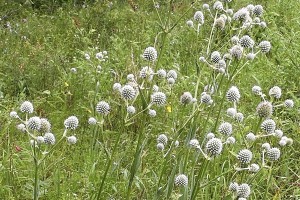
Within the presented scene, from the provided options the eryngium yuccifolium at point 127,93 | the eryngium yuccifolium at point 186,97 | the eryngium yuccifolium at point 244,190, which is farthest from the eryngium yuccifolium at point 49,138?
the eryngium yuccifolium at point 244,190

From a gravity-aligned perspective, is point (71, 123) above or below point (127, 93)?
below

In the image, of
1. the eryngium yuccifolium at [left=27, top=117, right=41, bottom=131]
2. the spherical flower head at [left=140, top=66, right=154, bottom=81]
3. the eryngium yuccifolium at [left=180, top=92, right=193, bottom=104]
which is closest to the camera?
the eryngium yuccifolium at [left=27, top=117, right=41, bottom=131]

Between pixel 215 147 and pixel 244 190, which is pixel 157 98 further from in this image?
pixel 244 190

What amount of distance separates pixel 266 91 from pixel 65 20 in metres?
2.94

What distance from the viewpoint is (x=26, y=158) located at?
300 cm

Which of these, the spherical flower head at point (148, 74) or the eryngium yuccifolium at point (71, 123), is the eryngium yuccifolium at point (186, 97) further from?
the eryngium yuccifolium at point (71, 123)

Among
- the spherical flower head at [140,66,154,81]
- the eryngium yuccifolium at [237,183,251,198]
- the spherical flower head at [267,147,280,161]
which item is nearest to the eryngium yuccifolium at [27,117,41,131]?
the spherical flower head at [140,66,154,81]

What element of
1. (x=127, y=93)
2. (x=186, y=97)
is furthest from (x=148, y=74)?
(x=186, y=97)

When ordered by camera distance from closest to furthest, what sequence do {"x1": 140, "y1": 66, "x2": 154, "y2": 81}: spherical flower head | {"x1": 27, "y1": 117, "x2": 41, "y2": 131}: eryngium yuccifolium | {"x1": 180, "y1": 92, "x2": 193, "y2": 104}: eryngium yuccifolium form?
→ 1. {"x1": 27, "y1": 117, "x2": 41, "y2": 131}: eryngium yuccifolium
2. {"x1": 140, "y1": 66, "x2": 154, "y2": 81}: spherical flower head
3. {"x1": 180, "y1": 92, "x2": 193, "y2": 104}: eryngium yuccifolium

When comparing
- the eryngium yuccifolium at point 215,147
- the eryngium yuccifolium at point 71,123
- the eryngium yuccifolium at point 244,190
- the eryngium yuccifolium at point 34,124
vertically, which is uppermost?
the eryngium yuccifolium at point 34,124

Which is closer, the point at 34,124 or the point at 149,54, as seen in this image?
the point at 34,124

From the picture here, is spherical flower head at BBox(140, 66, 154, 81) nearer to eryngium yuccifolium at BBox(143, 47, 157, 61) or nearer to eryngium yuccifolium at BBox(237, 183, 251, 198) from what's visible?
eryngium yuccifolium at BBox(143, 47, 157, 61)

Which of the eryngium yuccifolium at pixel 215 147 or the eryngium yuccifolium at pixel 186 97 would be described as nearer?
the eryngium yuccifolium at pixel 215 147

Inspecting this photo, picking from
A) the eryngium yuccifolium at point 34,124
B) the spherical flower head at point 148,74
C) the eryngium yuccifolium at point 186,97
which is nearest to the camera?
the eryngium yuccifolium at point 34,124
